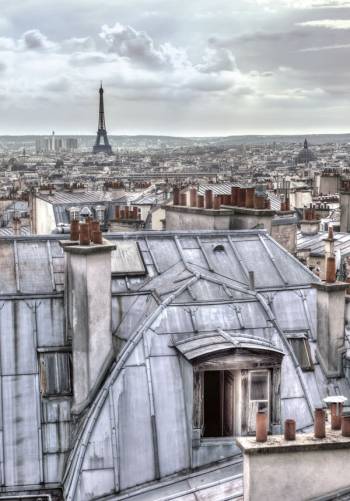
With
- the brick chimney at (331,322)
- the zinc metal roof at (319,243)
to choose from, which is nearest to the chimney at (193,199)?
the brick chimney at (331,322)

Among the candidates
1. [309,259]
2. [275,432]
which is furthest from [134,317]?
[309,259]

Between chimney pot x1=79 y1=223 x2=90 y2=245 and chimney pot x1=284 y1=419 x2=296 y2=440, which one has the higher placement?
chimney pot x1=79 y1=223 x2=90 y2=245

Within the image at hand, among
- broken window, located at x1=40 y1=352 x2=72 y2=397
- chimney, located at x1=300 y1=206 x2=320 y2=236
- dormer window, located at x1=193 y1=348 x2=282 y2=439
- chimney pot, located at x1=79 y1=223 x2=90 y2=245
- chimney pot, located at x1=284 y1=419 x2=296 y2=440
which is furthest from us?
chimney, located at x1=300 y1=206 x2=320 y2=236

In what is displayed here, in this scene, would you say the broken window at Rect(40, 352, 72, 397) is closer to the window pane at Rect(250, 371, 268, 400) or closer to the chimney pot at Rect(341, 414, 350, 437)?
the window pane at Rect(250, 371, 268, 400)

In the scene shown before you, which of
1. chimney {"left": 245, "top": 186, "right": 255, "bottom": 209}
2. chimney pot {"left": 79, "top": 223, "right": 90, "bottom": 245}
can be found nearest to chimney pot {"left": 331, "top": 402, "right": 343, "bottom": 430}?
chimney pot {"left": 79, "top": 223, "right": 90, "bottom": 245}

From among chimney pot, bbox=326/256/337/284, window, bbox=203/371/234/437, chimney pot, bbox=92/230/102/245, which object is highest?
chimney pot, bbox=92/230/102/245

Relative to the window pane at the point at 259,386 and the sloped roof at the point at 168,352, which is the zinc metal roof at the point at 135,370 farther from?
the window pane at the point at 259,386

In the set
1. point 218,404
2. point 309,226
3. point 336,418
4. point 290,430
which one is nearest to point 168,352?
point 218,404
